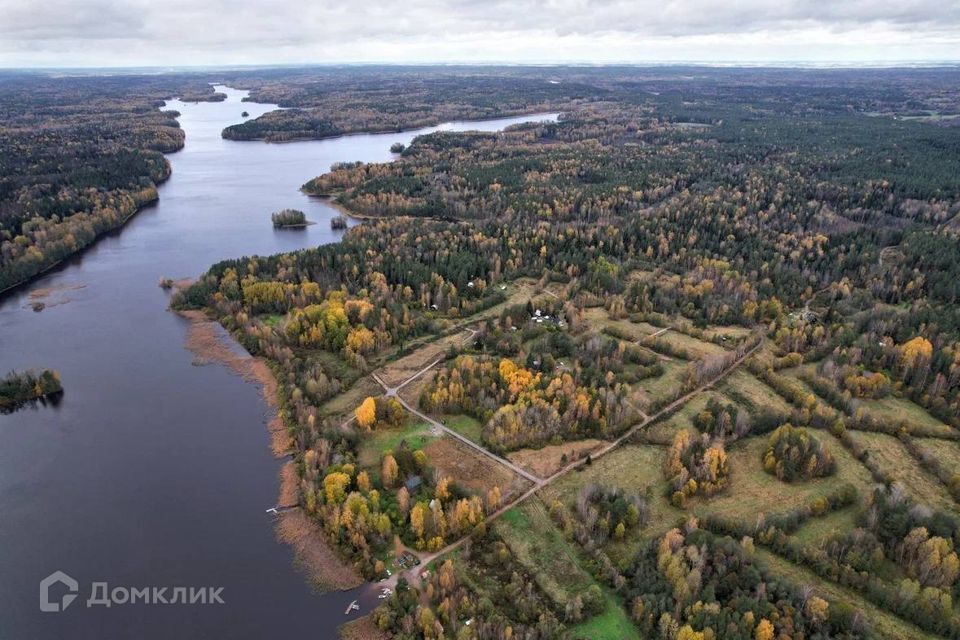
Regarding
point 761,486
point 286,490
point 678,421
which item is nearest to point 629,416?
point 678,421

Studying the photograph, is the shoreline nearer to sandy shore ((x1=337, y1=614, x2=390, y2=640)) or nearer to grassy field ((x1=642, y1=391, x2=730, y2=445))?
sandy shore ((x1=337, y1=614, x2=390, y2=640))

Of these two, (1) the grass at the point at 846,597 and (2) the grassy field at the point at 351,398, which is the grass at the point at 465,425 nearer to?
(2) the grassy field at the point at 351,398

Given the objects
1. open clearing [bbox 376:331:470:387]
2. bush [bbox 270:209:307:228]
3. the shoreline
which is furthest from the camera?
bush [bbox 270:209:307:228]

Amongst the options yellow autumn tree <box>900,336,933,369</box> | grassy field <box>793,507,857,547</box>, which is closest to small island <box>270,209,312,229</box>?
yellow autumn tree <box>900,336,933,369</box>

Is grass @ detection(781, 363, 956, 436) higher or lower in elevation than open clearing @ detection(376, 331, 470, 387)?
lower

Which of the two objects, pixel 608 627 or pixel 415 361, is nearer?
pixel 608 627

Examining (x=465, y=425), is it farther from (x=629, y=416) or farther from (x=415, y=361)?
(x=629, y=416)

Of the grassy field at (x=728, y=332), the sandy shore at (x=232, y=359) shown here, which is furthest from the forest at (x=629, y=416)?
the sandy shore at (x=232, y=359)
